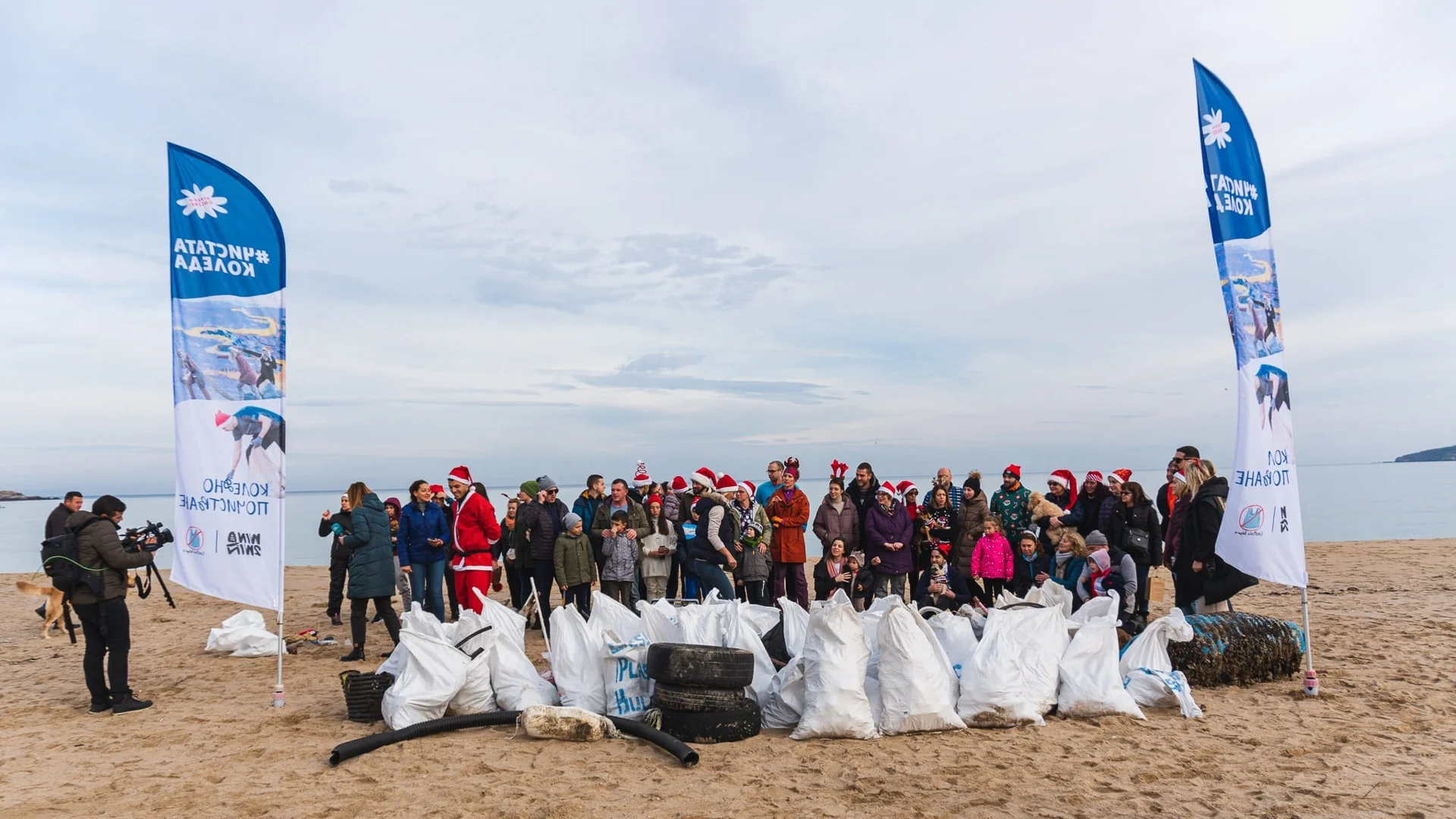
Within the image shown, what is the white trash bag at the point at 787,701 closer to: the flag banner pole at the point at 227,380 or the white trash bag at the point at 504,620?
the white trash bag at the point at 504,620

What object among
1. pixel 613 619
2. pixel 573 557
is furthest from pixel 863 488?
pixel 613 619

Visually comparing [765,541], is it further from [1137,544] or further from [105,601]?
[105,601]

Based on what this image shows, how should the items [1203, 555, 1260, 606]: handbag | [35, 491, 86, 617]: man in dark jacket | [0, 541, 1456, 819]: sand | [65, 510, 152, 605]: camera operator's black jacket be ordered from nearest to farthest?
[0, 541, 1456, 819]: sand
[65, 510, 152, 605]: camera operator's black jacket
[1203, 555, 1260, 606]: handbag
[35, 491, 86, 617]: man in dark jacket

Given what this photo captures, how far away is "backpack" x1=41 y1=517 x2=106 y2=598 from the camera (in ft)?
21.3

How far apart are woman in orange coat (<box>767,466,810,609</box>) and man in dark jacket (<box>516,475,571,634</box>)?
2.27 metres

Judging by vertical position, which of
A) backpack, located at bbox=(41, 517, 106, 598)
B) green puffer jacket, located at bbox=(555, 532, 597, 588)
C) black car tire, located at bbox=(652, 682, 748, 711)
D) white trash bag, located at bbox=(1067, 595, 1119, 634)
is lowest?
black car tire, located at bbox=(652, 682, 748, 711)

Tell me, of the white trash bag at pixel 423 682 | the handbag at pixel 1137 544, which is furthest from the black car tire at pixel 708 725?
the handbag at pixel 1137 544

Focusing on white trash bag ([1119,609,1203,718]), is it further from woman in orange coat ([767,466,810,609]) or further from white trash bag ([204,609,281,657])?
white trash bag ([204,609,281,657])

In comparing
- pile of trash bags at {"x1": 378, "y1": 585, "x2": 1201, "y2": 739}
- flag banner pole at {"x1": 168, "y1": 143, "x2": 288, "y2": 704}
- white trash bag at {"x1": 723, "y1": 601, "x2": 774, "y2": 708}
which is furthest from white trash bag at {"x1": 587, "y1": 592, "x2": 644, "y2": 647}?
flag banner pole at {"x1": 168, "y1": 143, "x2": 288, "y2": 704}

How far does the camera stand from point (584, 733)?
5664 mm

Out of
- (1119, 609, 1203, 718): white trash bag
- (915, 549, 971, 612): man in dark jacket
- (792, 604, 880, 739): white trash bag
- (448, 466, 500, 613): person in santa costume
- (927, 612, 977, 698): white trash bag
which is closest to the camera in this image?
(792, 604, 880, 739): white trash bag

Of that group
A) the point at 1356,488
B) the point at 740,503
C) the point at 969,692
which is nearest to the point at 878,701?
the point at 969,692

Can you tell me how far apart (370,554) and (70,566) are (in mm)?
2372

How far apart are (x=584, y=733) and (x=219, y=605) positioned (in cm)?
1027
